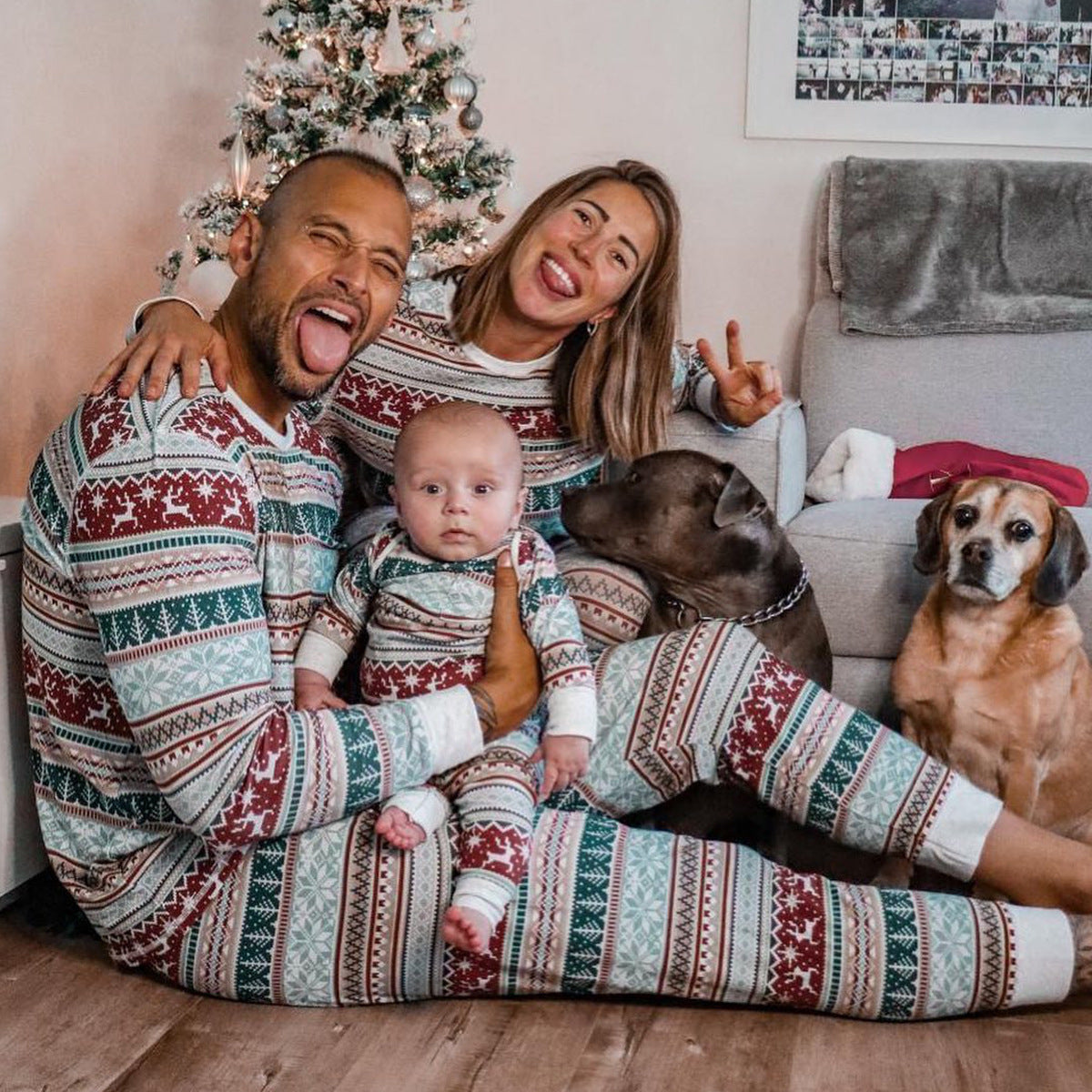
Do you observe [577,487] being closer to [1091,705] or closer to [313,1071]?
[1091,705]

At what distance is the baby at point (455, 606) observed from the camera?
168 cm

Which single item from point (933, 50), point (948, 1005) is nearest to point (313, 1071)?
point (948, 1005)

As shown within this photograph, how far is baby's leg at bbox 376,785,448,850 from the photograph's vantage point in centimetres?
155

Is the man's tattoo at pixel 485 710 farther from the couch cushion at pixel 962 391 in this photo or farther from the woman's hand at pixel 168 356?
the couch cushion at pixel 962 391

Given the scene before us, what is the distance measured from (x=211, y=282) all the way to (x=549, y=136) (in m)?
1.15

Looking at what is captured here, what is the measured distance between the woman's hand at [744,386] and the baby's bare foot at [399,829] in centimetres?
110

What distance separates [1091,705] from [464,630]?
1.09 meters

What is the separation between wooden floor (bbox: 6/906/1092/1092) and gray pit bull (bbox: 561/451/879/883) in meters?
0.54

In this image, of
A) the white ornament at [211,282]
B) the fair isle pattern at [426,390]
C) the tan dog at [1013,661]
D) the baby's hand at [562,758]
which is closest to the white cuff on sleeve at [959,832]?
the baby's hand at [562,758]

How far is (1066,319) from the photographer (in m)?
3.24

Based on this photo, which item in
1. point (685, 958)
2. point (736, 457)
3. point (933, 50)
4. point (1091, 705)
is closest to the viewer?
point (685, 958)

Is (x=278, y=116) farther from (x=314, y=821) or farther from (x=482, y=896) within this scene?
(x=482, y=896)

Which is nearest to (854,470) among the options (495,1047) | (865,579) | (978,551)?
(865,579)

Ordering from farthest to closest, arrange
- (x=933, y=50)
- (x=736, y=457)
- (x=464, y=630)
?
(x=933, y=50)
(x=736, y=457)
(x=464, y=630)
